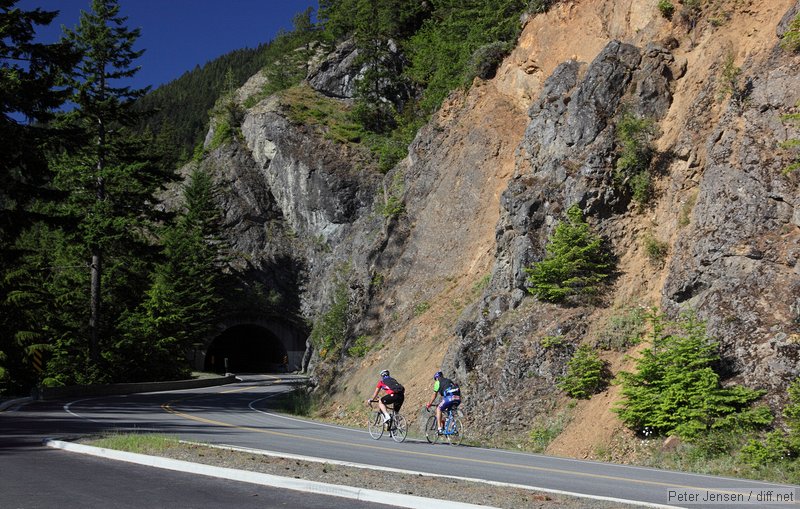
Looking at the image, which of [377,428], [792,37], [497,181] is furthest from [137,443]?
[497,181]

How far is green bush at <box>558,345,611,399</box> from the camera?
16.3 metres

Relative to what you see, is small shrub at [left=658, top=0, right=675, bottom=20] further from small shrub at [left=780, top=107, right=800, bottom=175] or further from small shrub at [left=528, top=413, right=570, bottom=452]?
small shrub at [left=528, top=413, right=570, bottom=452]

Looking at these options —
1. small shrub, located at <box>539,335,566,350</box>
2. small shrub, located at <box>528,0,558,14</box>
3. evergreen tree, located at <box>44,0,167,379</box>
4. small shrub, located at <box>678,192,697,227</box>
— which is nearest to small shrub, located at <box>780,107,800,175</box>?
small shrub, located at <box>678,192,697,227</box>

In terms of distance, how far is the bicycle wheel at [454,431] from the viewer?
15523mm

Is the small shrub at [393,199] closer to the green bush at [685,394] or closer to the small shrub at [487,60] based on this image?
the small shrub at [487,60]

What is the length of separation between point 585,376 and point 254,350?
56.1 metres

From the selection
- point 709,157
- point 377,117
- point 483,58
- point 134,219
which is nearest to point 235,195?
point 377,117

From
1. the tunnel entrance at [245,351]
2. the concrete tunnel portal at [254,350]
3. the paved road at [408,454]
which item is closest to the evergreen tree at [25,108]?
the paved road at [408,454]

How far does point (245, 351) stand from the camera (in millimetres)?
69375

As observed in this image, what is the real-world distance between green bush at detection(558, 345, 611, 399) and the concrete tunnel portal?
1751 inches

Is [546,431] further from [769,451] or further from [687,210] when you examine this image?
[687,210]

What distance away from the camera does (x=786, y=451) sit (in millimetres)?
11555

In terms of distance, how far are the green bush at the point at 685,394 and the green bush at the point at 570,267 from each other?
14.1 feet

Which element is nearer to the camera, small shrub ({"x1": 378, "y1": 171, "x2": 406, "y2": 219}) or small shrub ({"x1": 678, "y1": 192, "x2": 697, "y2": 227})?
small shrub ({"x1": 678, "y1": 192, "x2": 697, "y2": 227})
